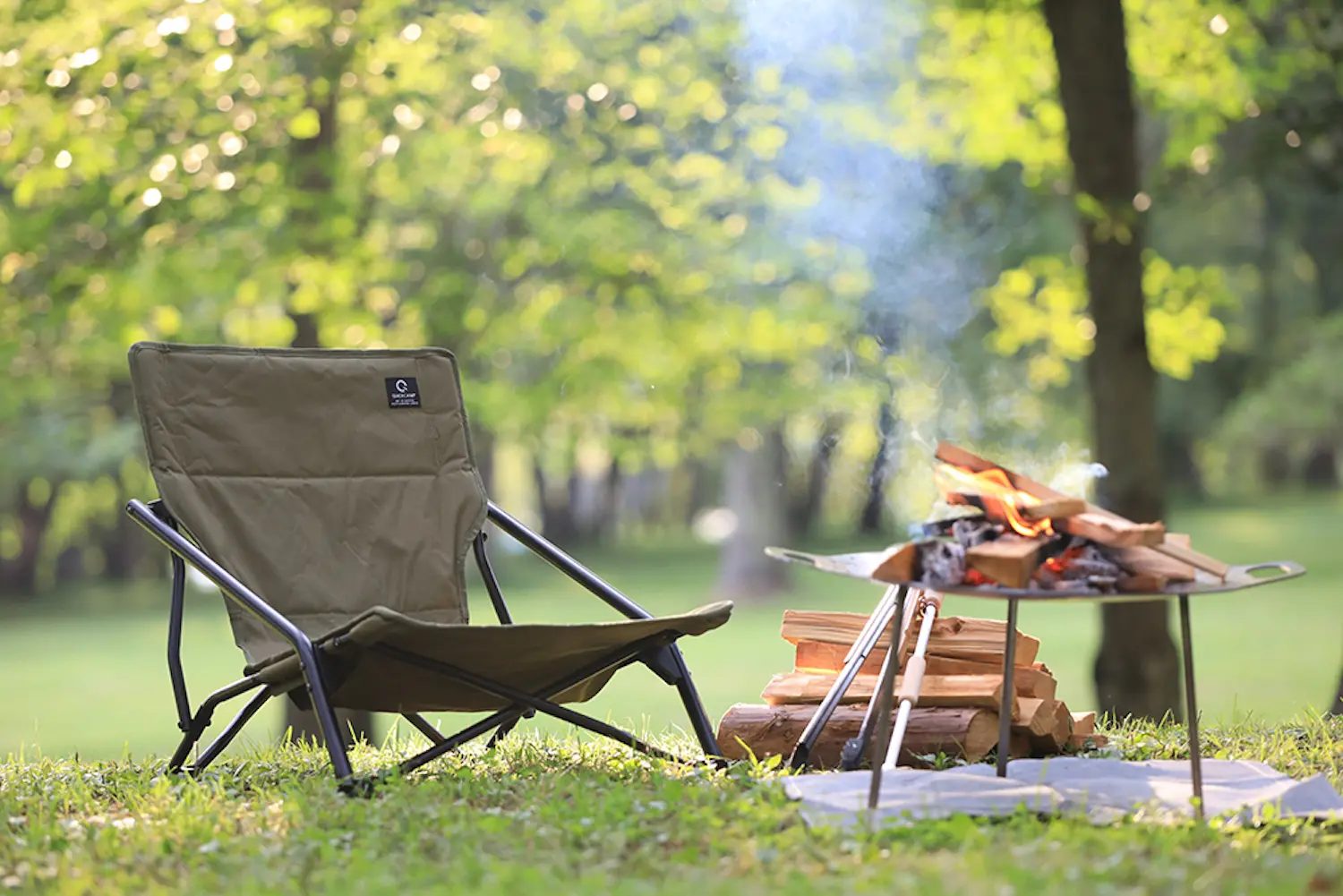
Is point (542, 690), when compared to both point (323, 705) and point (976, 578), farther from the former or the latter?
point (976, 578)

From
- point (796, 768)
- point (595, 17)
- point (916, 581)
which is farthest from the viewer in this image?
point (595, 17)

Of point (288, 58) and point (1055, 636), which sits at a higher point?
point (288, 58)

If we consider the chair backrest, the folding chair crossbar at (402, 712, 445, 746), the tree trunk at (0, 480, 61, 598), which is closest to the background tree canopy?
the chair backrest

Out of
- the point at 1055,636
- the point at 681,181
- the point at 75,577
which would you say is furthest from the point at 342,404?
the point at 75,577

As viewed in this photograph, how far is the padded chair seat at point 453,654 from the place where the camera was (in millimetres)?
2652

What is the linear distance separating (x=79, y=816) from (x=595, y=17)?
219 inches

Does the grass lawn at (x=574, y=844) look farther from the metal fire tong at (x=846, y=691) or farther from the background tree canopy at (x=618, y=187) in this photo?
the background tree canopy at (x=618, y=187)

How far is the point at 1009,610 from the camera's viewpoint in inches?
114

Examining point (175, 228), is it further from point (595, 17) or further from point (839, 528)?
point (839, 528)

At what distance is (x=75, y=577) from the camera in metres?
18.2

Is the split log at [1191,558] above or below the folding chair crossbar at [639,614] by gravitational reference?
above

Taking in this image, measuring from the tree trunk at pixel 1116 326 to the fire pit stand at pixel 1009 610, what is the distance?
2.15 m

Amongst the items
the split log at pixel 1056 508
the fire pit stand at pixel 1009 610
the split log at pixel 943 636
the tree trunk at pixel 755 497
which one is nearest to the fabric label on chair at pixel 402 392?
the split log at pixel 943 636

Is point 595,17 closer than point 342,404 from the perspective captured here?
No
